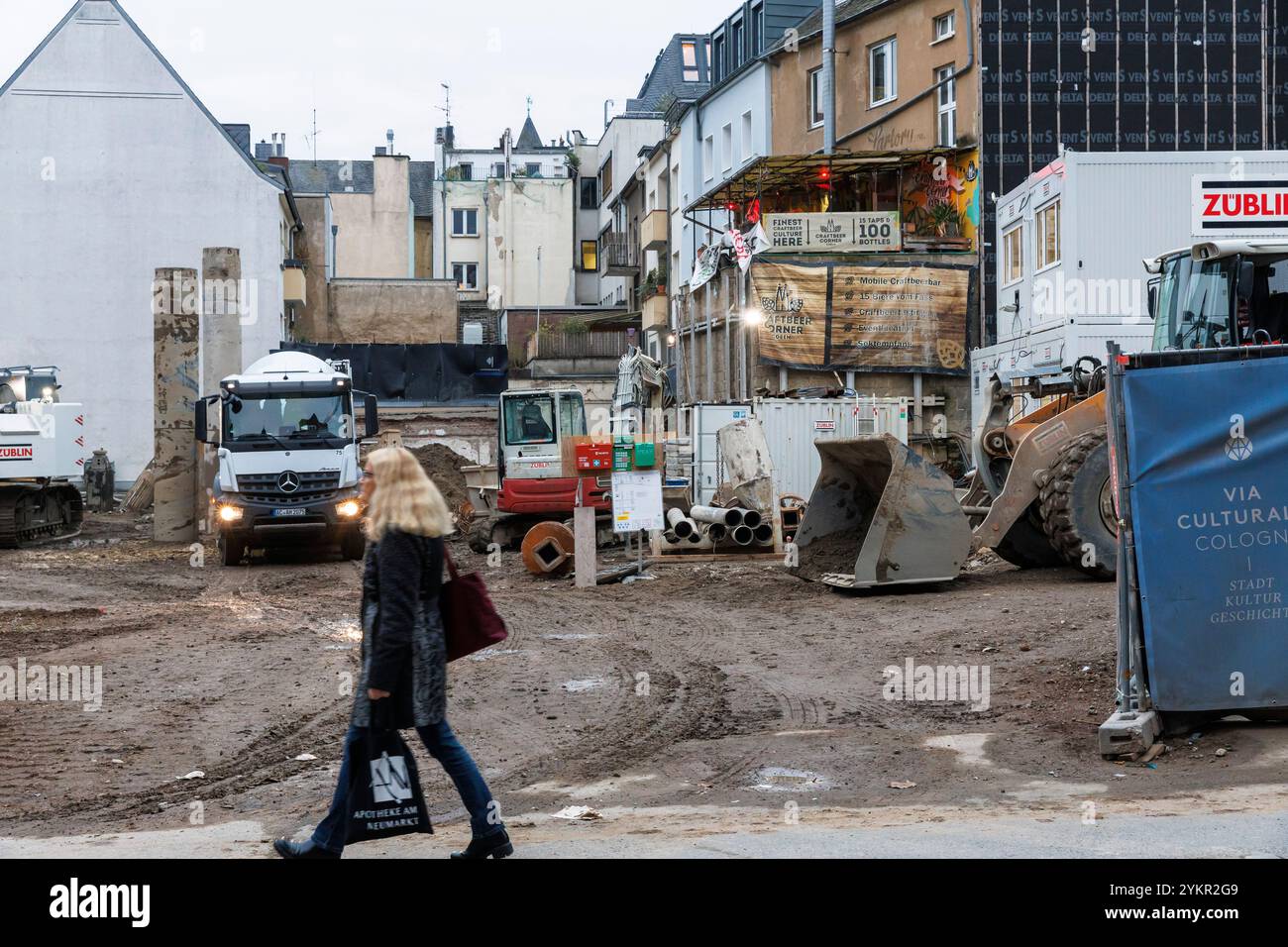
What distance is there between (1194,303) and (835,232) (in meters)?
20.4

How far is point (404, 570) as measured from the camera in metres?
5.87

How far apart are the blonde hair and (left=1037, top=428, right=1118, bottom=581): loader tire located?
9.57 metres

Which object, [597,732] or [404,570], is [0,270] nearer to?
[597,732]

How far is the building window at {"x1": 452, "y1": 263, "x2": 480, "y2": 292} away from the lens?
70.6m

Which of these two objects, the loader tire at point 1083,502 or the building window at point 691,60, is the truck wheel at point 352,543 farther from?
the building window at point 691,60

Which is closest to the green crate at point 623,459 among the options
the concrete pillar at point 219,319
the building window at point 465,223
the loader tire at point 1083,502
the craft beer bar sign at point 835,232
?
the loader tire at point 1083,502

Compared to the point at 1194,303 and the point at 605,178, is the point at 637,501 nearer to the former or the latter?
the point at 1194,303

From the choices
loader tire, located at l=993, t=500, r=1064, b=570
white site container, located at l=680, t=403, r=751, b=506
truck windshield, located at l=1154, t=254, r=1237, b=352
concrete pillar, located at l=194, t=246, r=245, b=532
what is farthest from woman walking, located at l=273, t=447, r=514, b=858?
concrete pillar, located at l=194, t=246, r=245, b=532

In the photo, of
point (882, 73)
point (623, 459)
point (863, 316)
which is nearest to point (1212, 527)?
point (623, 459)

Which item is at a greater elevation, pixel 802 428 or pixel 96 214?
pixel 96 214

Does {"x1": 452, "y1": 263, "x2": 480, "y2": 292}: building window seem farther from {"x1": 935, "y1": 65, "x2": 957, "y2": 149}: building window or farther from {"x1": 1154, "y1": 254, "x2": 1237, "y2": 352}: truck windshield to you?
{"x1": 1154, "y1": 254, "x2": 1237, "y2": 352}: truck windshield

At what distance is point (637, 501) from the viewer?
1783 centimetres

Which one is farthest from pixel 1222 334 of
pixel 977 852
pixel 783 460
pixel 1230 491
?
pixel 783 460
